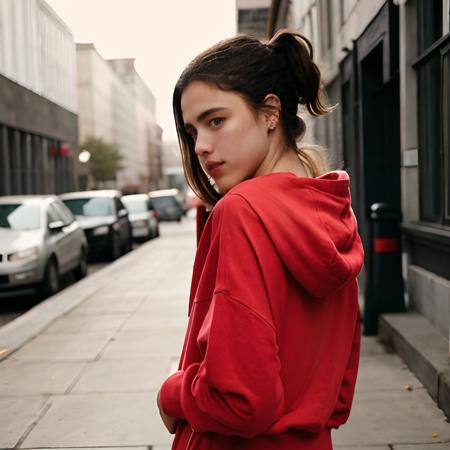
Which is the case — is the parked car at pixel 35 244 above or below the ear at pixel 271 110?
below

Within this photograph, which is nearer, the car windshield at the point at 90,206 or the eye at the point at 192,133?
the eye at the point at 192,133

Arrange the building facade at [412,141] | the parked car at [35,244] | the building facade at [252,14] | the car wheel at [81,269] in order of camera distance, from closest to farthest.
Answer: the building facade at [412,141] < the parked car at [35,244] < the car wheel at [81,269] < the building facade at [252,14]

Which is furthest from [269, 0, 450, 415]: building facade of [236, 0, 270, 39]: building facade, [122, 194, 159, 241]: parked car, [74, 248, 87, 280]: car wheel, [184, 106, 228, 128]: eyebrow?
[236, 0, 270, 39]: building facade

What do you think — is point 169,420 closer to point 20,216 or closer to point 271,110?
point 271,110

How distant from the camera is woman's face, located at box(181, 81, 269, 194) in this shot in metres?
1.37

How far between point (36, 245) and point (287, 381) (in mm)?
9547

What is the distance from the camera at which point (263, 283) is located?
4.05 feet

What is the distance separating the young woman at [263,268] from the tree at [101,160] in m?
67.8

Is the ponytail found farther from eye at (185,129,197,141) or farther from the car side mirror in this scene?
the car side mirror

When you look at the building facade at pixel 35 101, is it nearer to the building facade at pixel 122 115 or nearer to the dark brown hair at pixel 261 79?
the dark brown hair at pixel 261 79

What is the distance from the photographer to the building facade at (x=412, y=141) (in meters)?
5.99

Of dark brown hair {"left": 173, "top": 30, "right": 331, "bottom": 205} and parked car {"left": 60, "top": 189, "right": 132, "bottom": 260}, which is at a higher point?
dark brown hair {"left": 173, "top": 30, "right": 331, "bottom": 205}

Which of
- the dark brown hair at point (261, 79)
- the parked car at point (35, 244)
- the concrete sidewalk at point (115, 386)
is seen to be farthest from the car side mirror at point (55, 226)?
the dark brown hair at point (261, 79)

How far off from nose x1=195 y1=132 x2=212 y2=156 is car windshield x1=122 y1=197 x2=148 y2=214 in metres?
23.1
